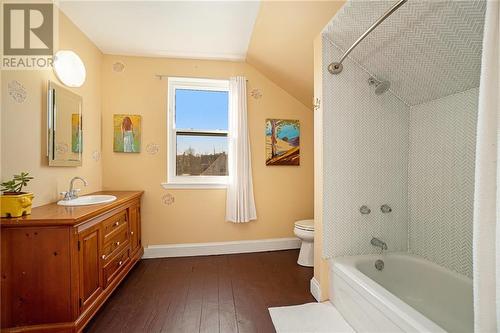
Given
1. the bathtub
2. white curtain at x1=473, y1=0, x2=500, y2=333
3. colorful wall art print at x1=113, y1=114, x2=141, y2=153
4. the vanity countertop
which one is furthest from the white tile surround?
colorful wall art print at x1=113, y1=114, x2=141, y2=153

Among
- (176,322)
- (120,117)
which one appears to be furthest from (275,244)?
(120,117)

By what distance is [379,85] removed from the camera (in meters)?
1.61

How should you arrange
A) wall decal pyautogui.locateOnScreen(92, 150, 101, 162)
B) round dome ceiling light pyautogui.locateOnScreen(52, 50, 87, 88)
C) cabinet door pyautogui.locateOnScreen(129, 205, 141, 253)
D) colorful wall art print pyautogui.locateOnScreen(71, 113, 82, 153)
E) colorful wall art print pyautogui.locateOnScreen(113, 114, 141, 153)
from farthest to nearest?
colorful wall art print pyautogui.locateOnScreen(113, 114, 141, 153) → wall decal pyautogui.locateOnScreen(92, 150, 101, 162) → cabinet door pyautogui.locateOnScreen(129, 205, 141, 253) → colorful wall art print pyautogui.locateOnScreen(71, 113, 82, 153) → round dome ceiling light pyautogui.locateOnScreen(52, 50, 87, 88)

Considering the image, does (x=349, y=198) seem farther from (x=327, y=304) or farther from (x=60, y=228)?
(x=60, y=228)

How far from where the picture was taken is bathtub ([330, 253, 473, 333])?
107 cm

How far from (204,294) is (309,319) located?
0.83 metres

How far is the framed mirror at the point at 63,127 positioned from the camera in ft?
5.51

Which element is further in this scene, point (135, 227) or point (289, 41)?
point (135, 227)

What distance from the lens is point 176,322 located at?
4.76ft

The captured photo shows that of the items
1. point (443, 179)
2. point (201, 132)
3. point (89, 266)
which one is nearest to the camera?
point (89, 266)

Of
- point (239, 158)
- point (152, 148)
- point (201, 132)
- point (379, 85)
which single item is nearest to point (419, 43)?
point (379, 85)

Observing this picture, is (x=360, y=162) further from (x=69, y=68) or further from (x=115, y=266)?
(x=69, y=68)

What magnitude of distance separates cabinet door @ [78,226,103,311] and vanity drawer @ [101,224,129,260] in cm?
11

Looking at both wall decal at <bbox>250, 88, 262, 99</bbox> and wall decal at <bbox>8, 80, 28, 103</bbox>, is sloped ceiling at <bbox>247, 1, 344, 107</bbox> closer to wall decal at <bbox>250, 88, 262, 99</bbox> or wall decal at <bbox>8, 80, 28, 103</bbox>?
wall decal at <bbox>250, 88, 262, 99</bbox>
